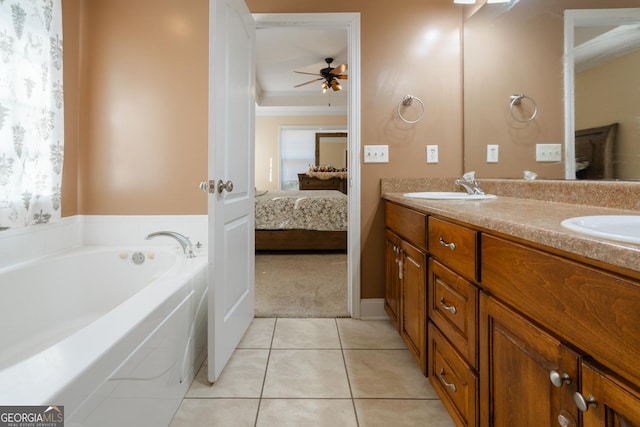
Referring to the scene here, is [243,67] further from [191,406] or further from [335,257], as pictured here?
[335,257]

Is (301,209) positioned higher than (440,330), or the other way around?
(301,209)

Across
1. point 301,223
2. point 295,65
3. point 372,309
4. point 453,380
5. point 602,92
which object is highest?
point 295,65

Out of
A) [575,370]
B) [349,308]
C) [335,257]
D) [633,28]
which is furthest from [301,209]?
[575,370]

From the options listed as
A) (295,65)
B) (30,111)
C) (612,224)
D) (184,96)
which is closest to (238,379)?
(612,224)

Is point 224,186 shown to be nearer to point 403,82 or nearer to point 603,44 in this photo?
point 403,82

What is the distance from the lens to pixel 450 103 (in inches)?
88.4

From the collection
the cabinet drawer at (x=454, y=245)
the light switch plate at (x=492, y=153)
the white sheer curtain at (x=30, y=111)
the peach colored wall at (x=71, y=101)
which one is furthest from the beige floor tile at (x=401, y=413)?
the peach colored wall at (x=71, y=101)

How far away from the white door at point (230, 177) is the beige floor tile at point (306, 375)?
258 millimetres

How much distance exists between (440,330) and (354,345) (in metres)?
0.75

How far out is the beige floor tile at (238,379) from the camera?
4.75 feet

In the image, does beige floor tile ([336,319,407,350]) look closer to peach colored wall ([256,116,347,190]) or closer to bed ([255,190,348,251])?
bed ([255,190,348,251])

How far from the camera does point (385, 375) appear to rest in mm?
1593

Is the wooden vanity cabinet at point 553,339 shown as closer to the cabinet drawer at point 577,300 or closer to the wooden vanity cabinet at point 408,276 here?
the cabinet drawer at point 577,300

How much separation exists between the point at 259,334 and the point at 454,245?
1.38 m
